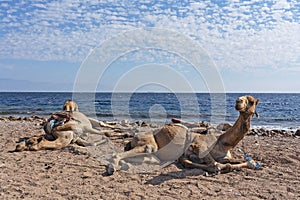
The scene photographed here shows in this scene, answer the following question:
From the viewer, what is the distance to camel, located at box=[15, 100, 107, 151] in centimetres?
777

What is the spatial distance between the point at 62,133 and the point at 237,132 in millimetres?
4669

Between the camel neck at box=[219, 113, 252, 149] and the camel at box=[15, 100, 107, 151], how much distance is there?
383 cm

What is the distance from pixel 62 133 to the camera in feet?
26.9

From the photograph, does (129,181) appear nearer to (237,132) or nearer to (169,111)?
(237,132)

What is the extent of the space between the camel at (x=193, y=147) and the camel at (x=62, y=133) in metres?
2.03

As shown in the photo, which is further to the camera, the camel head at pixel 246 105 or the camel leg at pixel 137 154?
the camel leg at pixel 137 154

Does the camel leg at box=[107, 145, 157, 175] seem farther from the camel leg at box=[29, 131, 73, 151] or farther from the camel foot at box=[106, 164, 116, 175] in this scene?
the camel leg at box=[29, 131, 73, 151]

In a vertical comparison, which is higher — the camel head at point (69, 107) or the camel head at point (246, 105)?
the camel head at point (69, 107)

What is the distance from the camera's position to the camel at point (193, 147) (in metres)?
5.98

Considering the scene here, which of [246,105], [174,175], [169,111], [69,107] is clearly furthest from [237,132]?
[169,111]

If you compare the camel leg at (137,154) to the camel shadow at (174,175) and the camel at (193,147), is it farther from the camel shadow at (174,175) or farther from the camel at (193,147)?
the camel shadow at (174,175)

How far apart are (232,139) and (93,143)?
13.3 feet

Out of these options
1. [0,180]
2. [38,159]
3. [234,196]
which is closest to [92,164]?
[38,159]

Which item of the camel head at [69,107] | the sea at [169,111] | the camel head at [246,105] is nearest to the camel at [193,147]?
the camel head at [246,105]
